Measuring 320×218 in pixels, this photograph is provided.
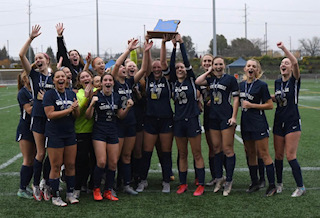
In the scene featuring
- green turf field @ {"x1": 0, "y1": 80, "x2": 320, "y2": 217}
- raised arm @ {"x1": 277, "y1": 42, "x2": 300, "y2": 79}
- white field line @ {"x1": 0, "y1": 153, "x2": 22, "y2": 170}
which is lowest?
green turf field @ {"x1": 0, "y1": 80, "x2": 320, "y2": 217}

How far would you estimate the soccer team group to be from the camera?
15.5 feet

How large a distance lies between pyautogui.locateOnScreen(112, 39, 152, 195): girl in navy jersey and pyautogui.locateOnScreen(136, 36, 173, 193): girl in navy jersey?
17 cm

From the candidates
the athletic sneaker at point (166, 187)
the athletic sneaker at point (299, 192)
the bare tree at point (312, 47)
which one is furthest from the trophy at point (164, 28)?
the bare tree at point (312, 47)

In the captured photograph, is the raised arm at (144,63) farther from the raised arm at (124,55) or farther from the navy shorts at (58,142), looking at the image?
the navy shorts at (58,142)

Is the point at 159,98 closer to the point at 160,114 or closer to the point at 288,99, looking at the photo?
the point at 160,114

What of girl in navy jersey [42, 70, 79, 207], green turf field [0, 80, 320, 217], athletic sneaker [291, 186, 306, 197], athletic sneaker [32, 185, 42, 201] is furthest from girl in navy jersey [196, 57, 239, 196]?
athletic sneaker [32, 185, 42, 201]

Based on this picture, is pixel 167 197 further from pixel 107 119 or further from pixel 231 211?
pixel 107 119

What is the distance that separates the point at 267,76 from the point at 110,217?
43.5 m

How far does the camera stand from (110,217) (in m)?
4.24

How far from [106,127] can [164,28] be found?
1.48 metres

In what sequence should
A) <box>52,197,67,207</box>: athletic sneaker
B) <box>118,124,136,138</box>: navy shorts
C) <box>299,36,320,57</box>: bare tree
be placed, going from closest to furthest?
<box>52,197,67,207</box>: athletic sneaker, <box>118,124,136,138</box>: navy shorts, <box>299,36,320,57</box>: bare tree

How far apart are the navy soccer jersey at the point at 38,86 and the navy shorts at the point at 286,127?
111 inches

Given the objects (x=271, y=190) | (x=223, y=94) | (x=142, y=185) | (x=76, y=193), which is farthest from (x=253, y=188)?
(x=76, y=193)

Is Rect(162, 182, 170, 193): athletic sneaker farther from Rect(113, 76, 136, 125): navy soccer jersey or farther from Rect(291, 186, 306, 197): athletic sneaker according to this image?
Rect(291, 186, 306, 197): athletic sneaker
